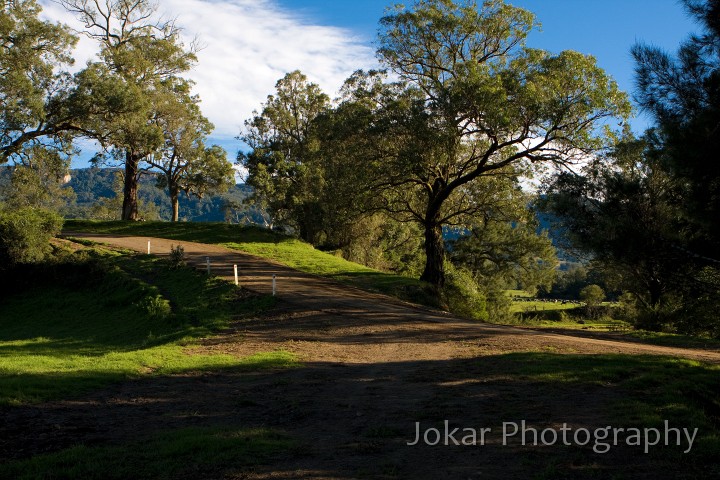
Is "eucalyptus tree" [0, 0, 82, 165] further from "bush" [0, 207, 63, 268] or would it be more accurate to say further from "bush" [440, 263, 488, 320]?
"bush" [440, 263, 488, 320]

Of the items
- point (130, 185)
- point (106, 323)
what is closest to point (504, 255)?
point (130, 185)

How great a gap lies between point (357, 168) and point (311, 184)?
45.0 ft

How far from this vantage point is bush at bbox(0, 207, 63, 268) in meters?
25.3

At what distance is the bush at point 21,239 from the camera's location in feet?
83.0

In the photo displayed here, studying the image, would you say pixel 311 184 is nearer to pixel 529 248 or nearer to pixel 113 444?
pixel 529 248

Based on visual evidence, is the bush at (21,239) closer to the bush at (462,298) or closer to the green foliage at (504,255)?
the bush at (462,298)

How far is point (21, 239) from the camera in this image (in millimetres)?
25453

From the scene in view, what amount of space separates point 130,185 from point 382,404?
37484 mm

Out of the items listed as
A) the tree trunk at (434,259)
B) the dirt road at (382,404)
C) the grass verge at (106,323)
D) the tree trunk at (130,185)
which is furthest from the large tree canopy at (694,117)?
the tree trunk at (130,185)

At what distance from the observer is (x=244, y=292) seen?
20344 mm

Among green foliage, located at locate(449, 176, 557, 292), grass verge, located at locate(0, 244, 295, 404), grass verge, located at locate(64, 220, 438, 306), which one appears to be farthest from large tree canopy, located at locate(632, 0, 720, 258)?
green foliage, located at locate(449, 176, 557, 292)

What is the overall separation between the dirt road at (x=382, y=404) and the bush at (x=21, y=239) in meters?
15.4

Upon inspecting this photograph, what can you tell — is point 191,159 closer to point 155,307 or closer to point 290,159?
point 290,159

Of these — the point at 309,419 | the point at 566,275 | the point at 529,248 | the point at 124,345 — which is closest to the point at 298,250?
the point at 124,345
